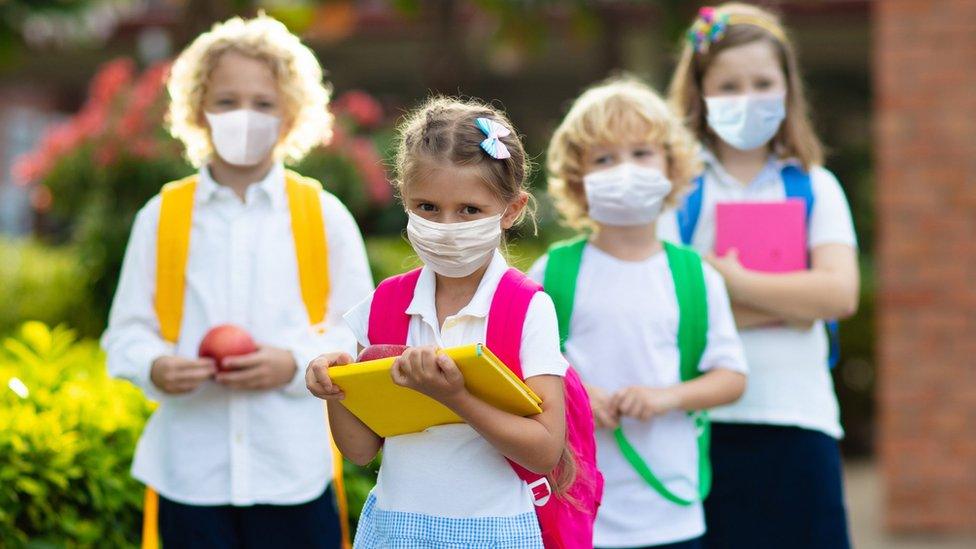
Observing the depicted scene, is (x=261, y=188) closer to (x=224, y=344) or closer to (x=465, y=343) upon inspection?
(x=224, y=344)

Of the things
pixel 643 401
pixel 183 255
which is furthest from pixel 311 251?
pixel 643 401

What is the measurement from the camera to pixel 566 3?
1259 cm

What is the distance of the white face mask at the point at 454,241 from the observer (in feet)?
8.40

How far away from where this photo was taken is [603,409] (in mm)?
3232

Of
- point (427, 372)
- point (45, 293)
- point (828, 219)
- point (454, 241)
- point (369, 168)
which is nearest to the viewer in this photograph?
point (427, 372)

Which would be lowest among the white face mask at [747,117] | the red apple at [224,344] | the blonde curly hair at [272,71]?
the red apple at [224,344]

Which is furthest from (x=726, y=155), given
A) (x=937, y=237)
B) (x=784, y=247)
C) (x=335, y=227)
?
(x=937, y=237)

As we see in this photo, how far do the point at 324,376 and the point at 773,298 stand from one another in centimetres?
151

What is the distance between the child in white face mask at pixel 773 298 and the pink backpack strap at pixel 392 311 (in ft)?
3.71

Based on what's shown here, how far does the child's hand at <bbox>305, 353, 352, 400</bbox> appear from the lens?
2.47 meters

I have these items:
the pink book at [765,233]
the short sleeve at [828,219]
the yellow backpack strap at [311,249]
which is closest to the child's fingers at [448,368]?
the yellow backpack strap at [311,249]

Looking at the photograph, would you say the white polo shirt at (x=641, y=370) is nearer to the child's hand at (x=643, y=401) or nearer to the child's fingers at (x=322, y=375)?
the child's hand at (x=643, y=401)

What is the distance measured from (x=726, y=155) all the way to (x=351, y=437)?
5.53ft

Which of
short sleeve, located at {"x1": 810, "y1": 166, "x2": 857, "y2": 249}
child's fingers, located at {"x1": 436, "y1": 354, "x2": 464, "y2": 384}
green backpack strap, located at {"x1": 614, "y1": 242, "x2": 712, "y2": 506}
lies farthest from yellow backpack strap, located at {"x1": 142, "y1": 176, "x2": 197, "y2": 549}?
short sleeve, located at {"x1": 810, "y1": 166, "x2": 857, "y2": 249}
